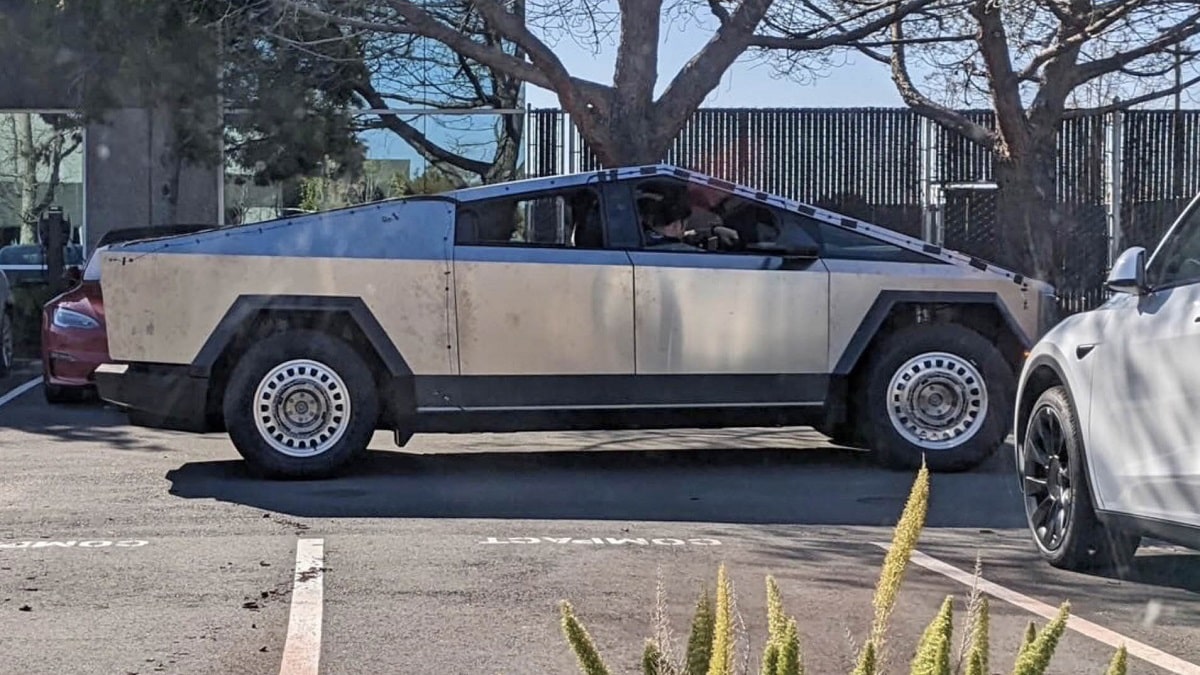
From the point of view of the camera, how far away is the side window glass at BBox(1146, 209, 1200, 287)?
6047 millimetres

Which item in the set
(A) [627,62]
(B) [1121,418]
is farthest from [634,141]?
(B) [1121,418]

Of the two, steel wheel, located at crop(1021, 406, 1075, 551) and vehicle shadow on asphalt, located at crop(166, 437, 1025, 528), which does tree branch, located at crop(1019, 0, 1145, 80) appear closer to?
vehicle shadow on asphalt, located at crop(166, 437, 1025, 528)

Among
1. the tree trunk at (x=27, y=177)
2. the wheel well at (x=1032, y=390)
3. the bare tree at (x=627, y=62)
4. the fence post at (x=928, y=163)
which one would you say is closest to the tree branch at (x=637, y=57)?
the bare tree at (x=627, y=62)

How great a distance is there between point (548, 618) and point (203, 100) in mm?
13299

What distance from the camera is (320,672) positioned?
489cm

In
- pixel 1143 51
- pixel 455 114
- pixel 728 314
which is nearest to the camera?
pixel 728 314

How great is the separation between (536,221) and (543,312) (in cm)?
56

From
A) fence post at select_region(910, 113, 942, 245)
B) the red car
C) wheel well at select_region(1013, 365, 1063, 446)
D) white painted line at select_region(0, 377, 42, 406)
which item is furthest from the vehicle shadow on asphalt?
fence post at select_region(910, 113, 942, 245)

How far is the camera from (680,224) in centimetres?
926

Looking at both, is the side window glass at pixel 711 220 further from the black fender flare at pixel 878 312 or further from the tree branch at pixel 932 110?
the tree branch at pixel 932 110

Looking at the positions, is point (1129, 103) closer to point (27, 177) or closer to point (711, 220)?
→ point (711, 220)

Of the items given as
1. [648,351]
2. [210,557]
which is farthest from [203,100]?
[210,557]

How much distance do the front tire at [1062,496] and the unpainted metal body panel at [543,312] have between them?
Answer: 8.98ft

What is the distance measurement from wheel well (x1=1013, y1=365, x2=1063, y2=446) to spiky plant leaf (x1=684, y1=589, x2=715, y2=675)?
4311 millimetres
